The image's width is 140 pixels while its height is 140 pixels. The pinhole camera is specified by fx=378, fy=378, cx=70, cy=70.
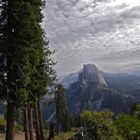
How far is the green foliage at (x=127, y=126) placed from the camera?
961 inches

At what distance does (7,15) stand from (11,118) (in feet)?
26.3

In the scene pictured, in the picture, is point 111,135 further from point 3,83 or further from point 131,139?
A: point 3,83

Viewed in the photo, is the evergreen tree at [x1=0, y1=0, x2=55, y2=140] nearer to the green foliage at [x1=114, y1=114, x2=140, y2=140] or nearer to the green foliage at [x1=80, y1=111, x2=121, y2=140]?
the green foliage at [x1=80, y1=111, x2=121, y2=140]

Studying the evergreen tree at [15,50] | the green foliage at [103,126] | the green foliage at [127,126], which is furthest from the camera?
the evergreen tree at [15,50]

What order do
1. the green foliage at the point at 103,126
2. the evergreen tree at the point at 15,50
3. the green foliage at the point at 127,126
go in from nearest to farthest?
the green foliage at the point at 127,126, the green foliage at the point at 103,126, the evergreen tree at the point at 15,50

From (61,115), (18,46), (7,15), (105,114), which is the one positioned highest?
(7,15)

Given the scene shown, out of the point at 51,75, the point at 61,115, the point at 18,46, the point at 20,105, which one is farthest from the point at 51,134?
the point at 61,115

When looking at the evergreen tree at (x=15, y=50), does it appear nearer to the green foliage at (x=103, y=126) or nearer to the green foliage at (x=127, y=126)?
the green foliage at (x=103, y=126)

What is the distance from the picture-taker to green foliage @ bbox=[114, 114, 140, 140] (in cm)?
2442

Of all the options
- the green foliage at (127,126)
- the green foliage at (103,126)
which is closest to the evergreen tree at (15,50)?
the green foliage at (103,126)

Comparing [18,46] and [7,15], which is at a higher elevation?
[7,15]

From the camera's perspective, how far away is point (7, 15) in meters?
29.6

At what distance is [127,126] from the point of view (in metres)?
24.6

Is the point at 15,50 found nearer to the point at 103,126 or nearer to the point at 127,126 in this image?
the point at 103,126
